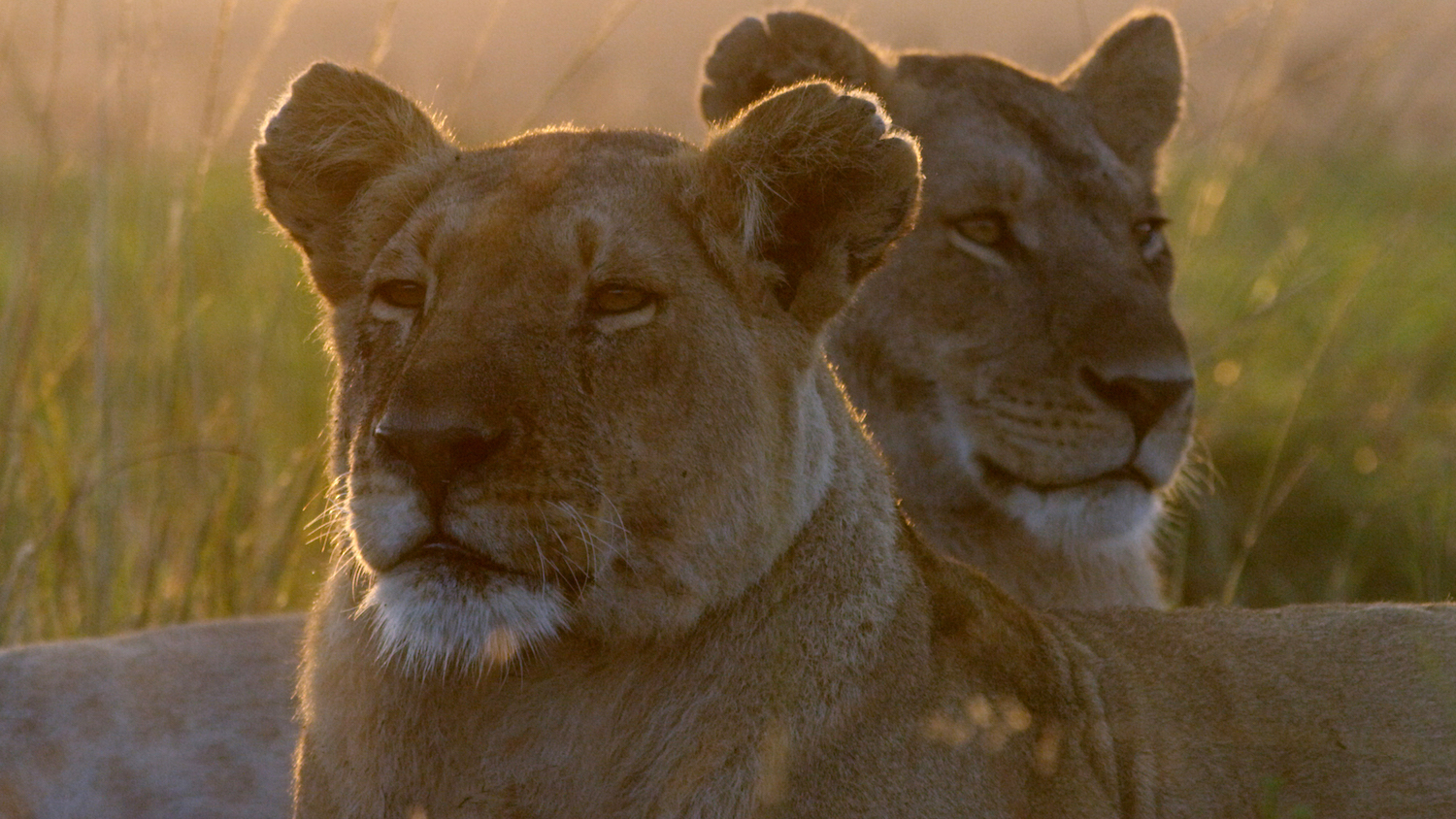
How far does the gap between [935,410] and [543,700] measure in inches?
72.1

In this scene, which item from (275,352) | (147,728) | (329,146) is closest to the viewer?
(329,146)

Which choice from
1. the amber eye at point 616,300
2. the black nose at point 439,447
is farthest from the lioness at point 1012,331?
the black nose at point 439,447

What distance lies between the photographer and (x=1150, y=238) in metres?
4.96

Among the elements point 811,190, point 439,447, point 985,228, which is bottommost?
point 985,228

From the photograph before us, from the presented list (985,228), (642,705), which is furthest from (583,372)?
(985,228)

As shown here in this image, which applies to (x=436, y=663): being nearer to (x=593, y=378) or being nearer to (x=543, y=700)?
(x=543, y=700)

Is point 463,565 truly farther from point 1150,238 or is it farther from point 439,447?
point 1150,238

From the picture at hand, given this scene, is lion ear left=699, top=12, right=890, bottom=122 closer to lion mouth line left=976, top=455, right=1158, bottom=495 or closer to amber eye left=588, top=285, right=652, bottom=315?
lion mouth line left=976, top=455, right=1158, bottom=495

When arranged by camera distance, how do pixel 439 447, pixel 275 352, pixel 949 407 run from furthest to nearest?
pixel 275 352, pixel 949 407, pixel 439 447

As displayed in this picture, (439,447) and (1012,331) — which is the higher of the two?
(439,447)

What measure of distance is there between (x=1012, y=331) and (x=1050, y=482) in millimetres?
385

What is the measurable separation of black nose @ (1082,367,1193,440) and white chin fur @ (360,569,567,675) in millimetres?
1855

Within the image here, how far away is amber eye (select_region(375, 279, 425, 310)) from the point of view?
10.3 ft

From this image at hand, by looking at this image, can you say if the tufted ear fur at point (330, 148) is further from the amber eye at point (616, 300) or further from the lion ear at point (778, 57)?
the lion ear at point (778, 57)
